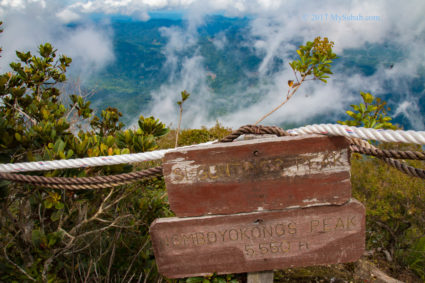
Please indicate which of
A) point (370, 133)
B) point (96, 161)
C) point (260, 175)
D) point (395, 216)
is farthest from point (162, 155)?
point (395, 216)

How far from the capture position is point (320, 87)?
98.8 metres

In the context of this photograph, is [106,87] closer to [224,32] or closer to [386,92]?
[224,32]

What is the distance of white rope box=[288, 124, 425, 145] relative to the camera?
1.05 m

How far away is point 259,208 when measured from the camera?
4.59ft

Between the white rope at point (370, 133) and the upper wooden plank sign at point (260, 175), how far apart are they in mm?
53

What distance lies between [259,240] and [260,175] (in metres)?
0.43

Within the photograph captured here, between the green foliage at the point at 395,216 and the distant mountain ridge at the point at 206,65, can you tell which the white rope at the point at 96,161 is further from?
the distant mountain ridge at the point at 206,65

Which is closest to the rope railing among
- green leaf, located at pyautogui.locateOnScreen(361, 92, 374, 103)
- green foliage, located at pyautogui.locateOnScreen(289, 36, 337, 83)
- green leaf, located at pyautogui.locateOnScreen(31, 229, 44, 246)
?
green leaf, located at pyautogui.locateOnScreen(31, 229, 44, 246)

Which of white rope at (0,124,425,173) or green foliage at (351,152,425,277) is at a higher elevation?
white rope at (0,124,425,173)

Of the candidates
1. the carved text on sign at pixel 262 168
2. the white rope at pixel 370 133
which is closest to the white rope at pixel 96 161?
the carved text on sign at pixel 262 168

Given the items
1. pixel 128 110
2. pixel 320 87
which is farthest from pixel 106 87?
pixel 320 87

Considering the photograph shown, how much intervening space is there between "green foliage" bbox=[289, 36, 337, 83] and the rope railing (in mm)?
1534

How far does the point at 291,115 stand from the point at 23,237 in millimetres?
107906

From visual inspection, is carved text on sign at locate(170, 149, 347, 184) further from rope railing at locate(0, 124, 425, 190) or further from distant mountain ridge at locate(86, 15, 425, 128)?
distant mountain ridge at locate(86, 15, 425, 128)
